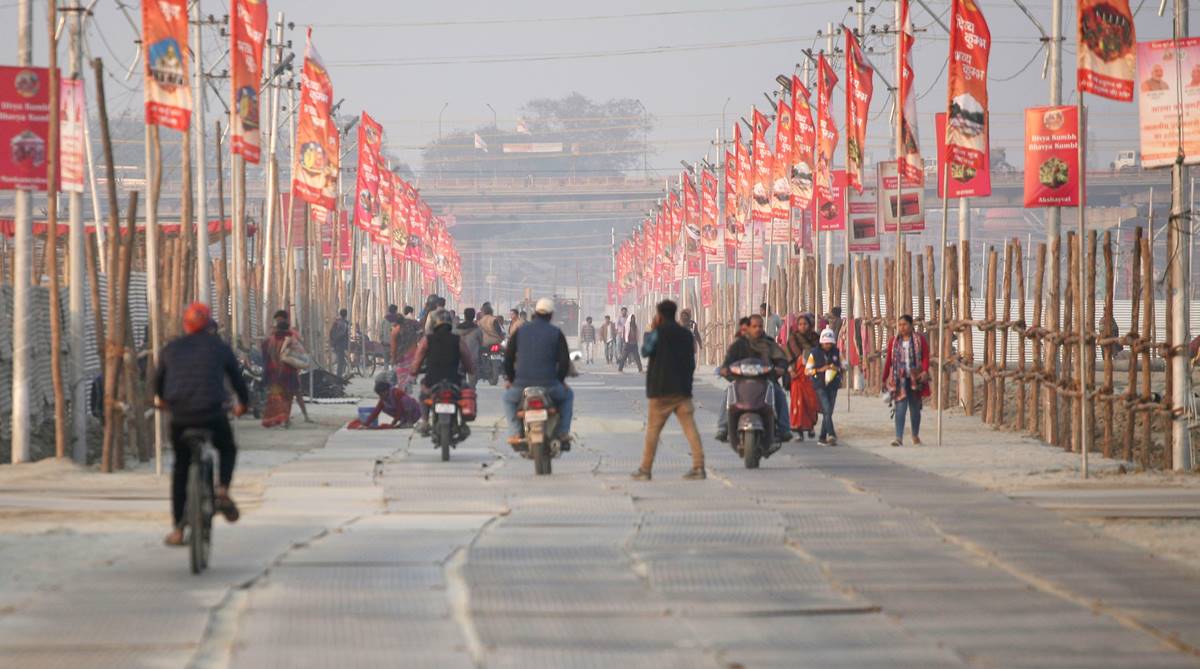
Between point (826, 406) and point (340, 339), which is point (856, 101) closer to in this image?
point (826, 406)

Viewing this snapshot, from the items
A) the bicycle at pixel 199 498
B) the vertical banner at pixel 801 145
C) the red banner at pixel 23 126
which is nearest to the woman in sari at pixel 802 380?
the red banner at pixel 23 126

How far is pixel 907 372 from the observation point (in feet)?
76.4

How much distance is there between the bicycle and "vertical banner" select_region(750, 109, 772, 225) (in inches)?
1352

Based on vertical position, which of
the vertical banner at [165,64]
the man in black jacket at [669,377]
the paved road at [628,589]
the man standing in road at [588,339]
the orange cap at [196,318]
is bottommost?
the man standing in road at [588,339]

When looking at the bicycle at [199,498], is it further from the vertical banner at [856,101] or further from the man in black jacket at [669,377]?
the vertical banner at [856,101]

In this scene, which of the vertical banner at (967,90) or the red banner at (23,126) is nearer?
the red banner at (23,126)

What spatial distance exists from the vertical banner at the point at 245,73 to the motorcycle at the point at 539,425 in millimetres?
9637

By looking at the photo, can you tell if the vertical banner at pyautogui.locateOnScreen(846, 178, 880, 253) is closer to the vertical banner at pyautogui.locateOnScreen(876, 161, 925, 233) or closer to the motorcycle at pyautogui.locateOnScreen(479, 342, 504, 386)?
the vertical banner at pyautogui.locateOnScreen(876, 161, 925, 233)

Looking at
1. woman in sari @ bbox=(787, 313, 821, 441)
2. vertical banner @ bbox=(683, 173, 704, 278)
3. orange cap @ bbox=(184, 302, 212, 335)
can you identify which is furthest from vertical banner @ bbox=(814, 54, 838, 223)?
vertical banner @ bbox=(683, 173, 704, 278)

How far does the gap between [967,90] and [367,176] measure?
26.4 metres

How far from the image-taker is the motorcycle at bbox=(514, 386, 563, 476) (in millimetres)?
18500

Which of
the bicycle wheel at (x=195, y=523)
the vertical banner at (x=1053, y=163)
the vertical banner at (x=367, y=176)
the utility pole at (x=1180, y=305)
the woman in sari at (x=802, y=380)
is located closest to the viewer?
the bicycle wheel at (x=195, y=523)

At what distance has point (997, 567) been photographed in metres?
11.5

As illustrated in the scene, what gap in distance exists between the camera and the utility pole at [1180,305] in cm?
1978
